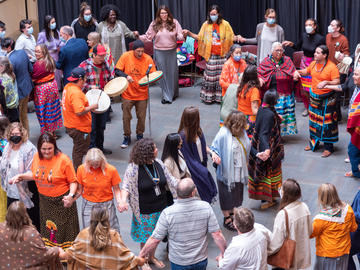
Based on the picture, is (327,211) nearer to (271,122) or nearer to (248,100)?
(271,122)

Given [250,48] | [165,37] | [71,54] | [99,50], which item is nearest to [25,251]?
[99,50]

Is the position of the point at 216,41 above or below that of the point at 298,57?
above

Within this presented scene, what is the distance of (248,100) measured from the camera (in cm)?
755

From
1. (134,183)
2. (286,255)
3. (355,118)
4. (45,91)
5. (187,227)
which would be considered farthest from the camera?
(45,91)

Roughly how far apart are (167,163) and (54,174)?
3.22 feet

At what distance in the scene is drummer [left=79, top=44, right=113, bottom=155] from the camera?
319 inches

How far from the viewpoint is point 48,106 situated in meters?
8.93

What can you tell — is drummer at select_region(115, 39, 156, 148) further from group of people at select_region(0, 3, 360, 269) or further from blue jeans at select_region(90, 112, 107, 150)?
blue jeans at select_region(90, 112, 107, 150)

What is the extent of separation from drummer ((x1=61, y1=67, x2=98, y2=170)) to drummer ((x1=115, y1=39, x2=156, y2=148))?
1180 mm

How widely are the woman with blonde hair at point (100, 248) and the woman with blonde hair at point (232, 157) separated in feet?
5.98

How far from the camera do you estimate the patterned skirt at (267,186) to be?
6941mm

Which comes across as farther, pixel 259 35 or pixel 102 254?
pixel 259 35

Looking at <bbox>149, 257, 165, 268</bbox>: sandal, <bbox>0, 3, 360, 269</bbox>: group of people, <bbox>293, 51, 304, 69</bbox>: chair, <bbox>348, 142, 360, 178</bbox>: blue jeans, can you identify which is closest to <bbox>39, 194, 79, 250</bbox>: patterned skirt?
<bbox>0, 3, 360, 269</bbox>: group of people

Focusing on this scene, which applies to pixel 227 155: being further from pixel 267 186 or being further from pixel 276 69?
pixel 276 69
